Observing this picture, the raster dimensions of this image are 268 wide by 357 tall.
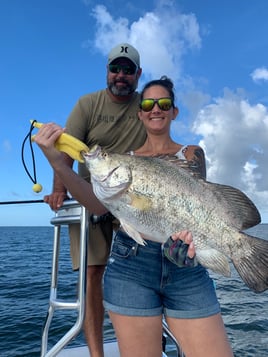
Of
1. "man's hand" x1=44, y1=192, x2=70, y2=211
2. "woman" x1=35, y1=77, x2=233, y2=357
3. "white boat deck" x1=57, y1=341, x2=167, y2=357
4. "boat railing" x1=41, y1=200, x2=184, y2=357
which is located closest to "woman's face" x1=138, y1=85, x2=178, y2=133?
"woman" x1=35, y1=77, x2=233, y2=357

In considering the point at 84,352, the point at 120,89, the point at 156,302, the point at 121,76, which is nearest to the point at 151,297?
the point at 156,302

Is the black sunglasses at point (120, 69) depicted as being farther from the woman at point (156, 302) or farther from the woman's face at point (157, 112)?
the woman at point (156, 302)

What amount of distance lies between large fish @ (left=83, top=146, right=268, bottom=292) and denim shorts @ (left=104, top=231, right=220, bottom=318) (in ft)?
0.62

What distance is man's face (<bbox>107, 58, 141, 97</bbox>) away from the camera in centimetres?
407

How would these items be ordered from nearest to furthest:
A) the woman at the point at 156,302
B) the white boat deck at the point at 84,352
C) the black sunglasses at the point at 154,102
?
the woman at the point at 156,302 < the black sunglasses at the point at 154,102 < the white boat deck at the point at 84,352

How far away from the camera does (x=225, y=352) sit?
9.08ft

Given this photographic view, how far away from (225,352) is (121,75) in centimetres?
293

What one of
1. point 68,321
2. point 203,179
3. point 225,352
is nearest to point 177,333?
point 225,352

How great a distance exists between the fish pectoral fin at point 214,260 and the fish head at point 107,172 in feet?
2.50

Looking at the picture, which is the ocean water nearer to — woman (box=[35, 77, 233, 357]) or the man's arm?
woman (box=[35, 77, 233, 357])

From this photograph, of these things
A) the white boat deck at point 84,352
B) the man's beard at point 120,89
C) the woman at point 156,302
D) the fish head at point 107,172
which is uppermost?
the man's beard at point 120,89

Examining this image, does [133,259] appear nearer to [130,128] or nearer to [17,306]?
[130,128]

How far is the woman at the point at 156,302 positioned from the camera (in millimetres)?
2766

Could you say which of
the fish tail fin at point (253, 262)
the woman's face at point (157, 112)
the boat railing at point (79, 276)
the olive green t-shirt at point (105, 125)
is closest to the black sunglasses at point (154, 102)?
the woman's face at point (157, 112)
